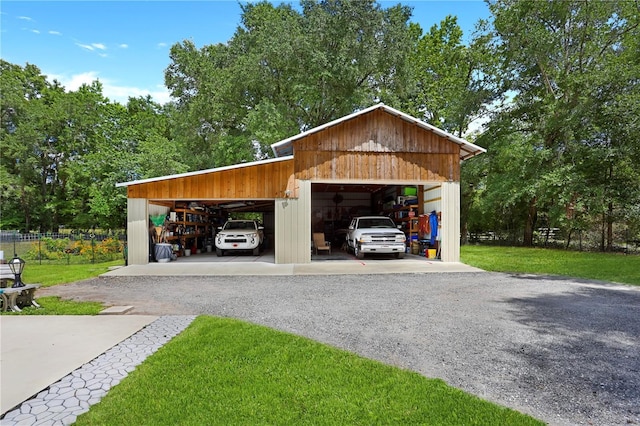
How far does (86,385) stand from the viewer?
133 inches

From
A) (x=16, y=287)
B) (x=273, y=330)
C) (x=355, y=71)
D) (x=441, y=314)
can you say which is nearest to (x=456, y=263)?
(x=441, y=314)

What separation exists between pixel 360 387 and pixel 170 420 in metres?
1.53

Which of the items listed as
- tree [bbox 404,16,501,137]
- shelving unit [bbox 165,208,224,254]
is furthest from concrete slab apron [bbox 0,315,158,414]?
tree [bbox 404,16,501,137]

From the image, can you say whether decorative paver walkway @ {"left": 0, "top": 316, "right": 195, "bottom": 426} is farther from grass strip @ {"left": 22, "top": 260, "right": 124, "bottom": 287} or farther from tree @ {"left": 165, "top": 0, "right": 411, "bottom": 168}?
tree @ {"left": 165, "top": 0, "right": 411, "bottom": 168}

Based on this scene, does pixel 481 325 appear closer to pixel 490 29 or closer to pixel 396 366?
pixel 396 366

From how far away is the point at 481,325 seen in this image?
5.41 meters

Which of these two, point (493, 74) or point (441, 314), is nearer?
point (441, 314)

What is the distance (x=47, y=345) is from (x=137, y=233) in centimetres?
940

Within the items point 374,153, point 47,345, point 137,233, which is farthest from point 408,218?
point 47,345

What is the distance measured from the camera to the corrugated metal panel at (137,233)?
43.2 feet

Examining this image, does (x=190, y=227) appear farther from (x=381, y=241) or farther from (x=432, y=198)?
(x=432, y=198)

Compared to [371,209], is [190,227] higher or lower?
lower

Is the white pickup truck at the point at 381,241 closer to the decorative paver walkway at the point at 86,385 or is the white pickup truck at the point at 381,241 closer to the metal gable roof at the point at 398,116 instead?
the metal gable roof at the point at 398,116

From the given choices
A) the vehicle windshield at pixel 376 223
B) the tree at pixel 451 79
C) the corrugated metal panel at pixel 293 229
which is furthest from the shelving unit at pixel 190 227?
the tree at pixel 451 79
